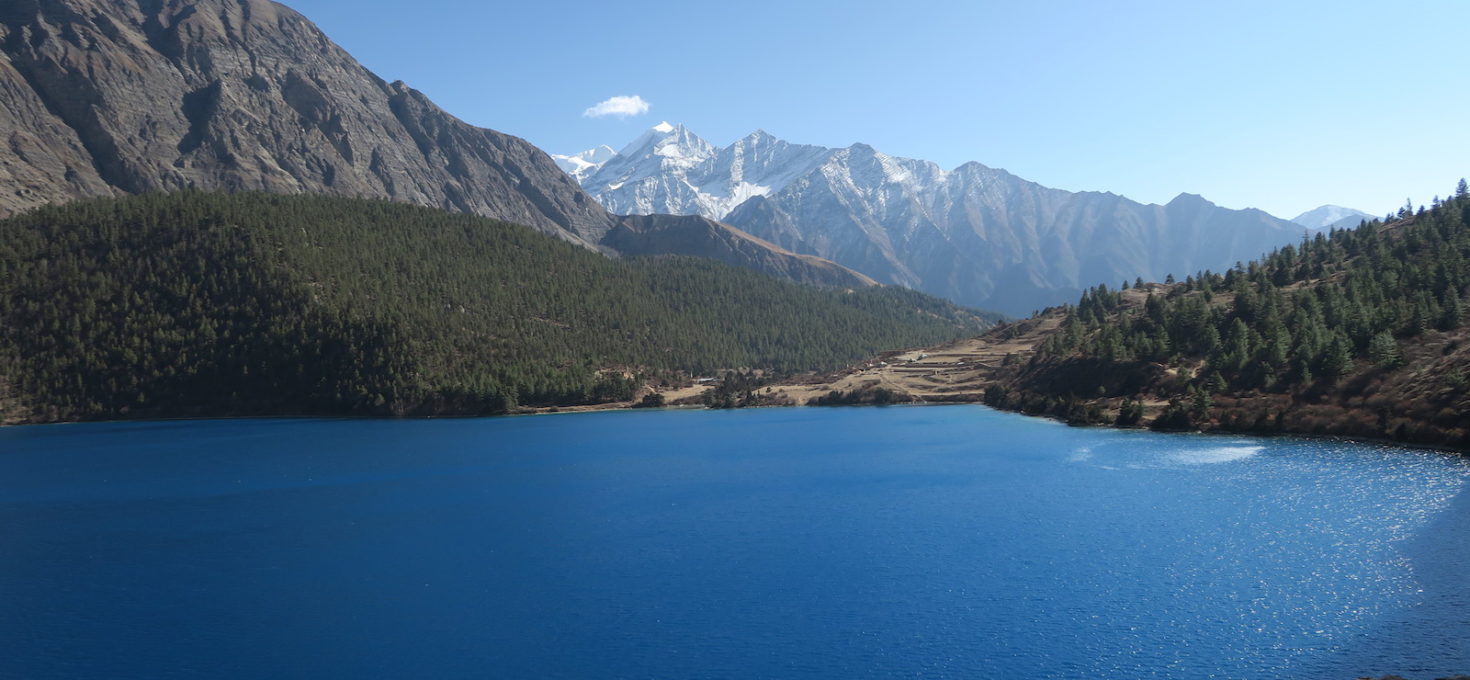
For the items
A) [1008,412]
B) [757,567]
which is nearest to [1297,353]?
[1008,412]

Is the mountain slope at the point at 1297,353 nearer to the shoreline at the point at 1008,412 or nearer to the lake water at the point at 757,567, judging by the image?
the shoreline at the point at 1008,412

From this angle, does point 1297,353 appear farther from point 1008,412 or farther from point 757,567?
point 757,567

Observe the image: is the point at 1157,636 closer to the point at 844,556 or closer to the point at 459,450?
the point at 844,556

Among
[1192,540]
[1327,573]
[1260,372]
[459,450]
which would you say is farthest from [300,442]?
[1260,372]

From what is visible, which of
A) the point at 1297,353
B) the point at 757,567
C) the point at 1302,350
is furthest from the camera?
the point at 1297,353

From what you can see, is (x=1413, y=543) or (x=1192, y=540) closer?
(x=1413, y=543)

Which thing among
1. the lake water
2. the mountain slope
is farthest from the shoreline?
the lake water
